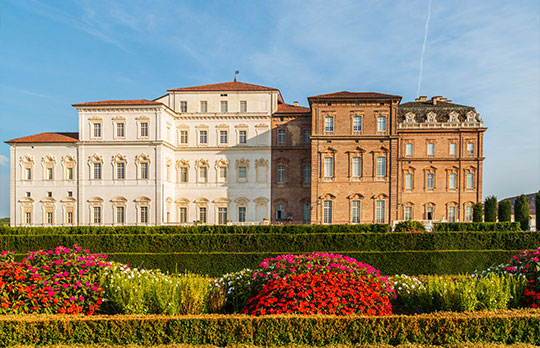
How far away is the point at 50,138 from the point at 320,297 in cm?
3424

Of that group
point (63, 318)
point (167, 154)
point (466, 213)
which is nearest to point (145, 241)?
point (63, 318)

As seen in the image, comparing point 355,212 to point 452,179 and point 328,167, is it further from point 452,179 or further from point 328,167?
point 452,179

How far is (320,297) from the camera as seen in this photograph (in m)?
5.77

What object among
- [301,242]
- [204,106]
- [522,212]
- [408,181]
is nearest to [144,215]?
[204,106]

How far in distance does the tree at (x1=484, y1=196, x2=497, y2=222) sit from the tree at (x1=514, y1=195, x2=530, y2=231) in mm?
1619

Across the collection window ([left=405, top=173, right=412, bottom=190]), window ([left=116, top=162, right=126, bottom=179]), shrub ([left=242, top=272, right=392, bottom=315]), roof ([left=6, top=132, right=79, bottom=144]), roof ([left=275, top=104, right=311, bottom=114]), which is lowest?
shrub ([left=242, top=272, right=392, bottom=315])

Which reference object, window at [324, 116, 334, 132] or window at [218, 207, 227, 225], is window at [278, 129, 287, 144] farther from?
window at [218, 207, 227, 225]

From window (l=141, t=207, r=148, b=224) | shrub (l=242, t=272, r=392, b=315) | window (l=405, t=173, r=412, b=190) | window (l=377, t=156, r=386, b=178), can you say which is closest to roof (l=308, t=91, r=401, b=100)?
window (l=377, t=156, r=386, b=178)

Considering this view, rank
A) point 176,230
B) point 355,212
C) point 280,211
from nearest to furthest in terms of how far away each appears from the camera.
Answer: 1. point 176,230
2. point 355,212
3. point 280,211

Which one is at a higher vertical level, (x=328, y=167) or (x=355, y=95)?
(x=355, y=95)

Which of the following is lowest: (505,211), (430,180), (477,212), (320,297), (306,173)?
(477,212)

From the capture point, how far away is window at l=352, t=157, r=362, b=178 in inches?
1208

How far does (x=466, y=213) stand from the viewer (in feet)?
109

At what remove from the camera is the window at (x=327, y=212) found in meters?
30.5
